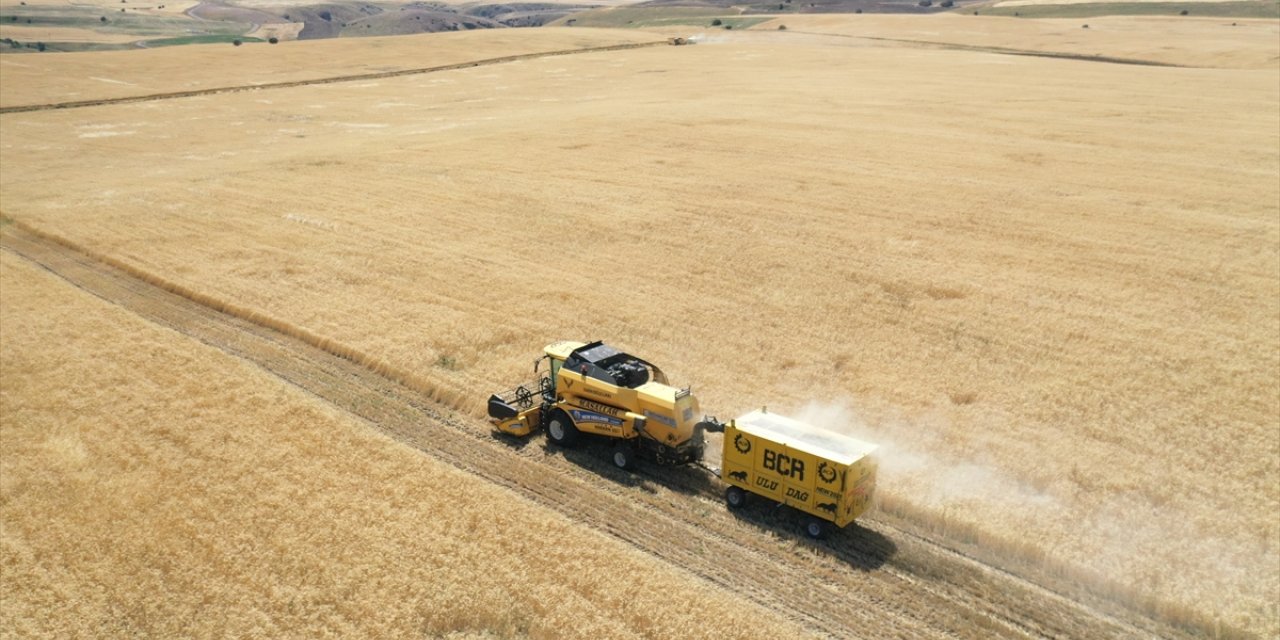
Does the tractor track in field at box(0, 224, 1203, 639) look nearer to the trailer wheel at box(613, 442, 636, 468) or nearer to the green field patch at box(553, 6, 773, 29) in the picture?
the trailer wheel at box(613, 442, 636, 468)

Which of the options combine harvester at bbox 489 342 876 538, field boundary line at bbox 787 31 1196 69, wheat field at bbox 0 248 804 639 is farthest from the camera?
field boundary line at bbox 787 31 1196 69

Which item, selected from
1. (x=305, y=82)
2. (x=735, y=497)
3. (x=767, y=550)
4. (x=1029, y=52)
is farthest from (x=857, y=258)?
(x=1029, y=52)

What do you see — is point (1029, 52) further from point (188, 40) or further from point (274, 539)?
point (188, 40)

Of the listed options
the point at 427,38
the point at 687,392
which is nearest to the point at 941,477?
the point at 687,392

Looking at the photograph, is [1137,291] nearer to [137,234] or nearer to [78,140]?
[137,234]

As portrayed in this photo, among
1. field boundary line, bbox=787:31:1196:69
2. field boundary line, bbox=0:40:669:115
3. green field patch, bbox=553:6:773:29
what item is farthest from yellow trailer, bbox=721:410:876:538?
green field patch, bbox=553:6:773:29

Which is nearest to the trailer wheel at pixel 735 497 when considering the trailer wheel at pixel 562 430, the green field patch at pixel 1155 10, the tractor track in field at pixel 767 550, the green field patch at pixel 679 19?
the tractor track in field at pixel 767 550

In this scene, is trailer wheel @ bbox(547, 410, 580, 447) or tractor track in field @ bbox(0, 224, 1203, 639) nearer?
tractor track in field @ bbox(0, 224, 1203, 639)

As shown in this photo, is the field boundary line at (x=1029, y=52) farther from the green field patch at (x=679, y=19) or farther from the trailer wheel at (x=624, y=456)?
the trailer wheel at (x=624, y=456)
